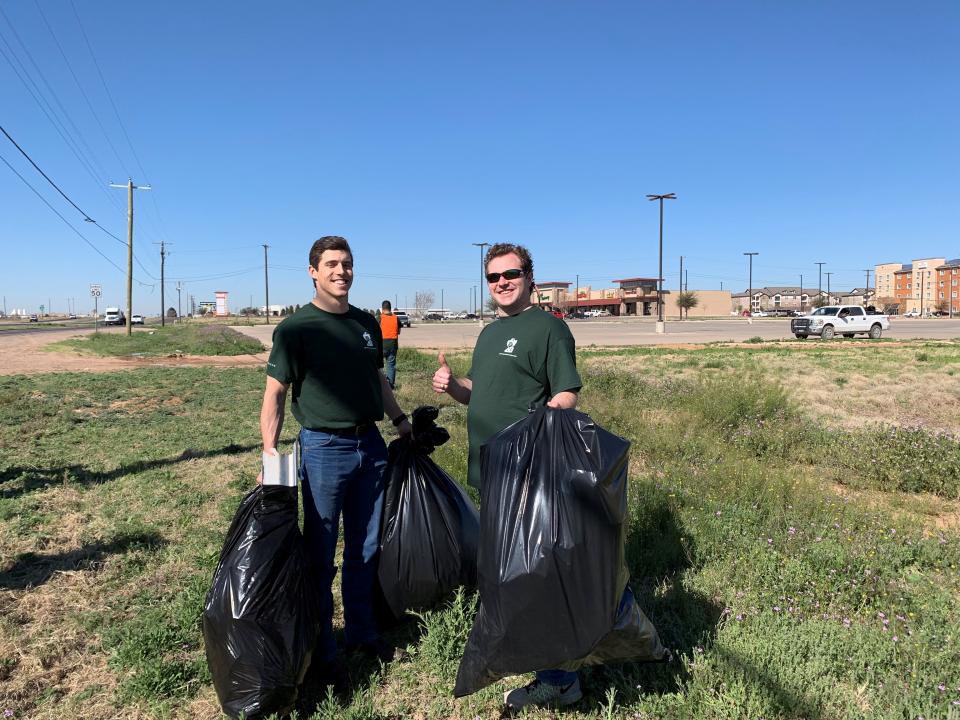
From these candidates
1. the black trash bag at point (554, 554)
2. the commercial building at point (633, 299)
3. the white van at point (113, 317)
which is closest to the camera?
the black trash bag at point (554, 554)

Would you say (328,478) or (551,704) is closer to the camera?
(551,704)

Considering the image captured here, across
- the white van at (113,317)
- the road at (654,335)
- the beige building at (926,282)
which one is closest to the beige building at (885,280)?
the beige building at (926,282)

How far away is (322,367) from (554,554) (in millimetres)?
1222

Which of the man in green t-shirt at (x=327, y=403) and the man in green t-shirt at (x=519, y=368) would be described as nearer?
the man in green t-shirt at (x=519, y=368)

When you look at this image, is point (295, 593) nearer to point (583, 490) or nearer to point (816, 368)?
point (583, 490)

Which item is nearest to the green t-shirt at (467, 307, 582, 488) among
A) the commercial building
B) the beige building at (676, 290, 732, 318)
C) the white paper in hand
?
the white paper in hand

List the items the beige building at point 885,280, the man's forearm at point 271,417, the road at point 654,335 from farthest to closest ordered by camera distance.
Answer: the beige building at point 885,280
the road at point 654,335
the man's forearm at point 271,417

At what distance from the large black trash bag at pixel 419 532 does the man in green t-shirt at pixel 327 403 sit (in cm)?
20

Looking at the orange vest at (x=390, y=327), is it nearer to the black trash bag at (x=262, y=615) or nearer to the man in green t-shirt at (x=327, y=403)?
the man in green t-shirt at (x=327, y=403)

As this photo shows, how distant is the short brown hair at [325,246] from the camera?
2652mm

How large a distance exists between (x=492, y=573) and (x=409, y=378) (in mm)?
11252

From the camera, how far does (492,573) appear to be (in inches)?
83.2

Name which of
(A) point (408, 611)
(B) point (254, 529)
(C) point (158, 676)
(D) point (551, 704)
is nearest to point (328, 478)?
(B) point (254, 529)

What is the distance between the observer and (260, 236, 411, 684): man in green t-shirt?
257cm
